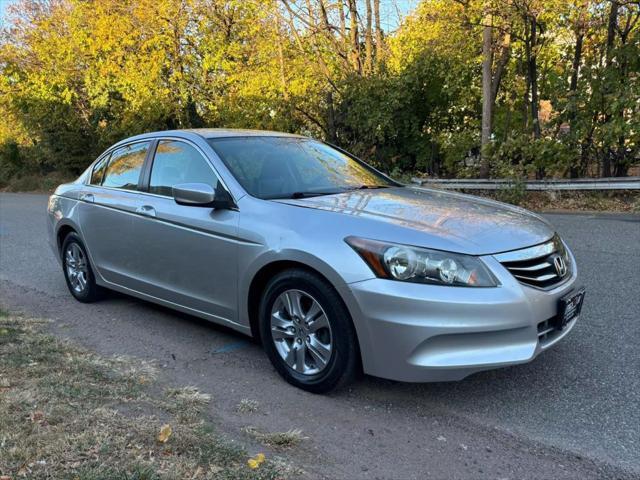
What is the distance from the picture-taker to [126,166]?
205 inches

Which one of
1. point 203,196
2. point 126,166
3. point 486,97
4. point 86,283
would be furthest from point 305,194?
point 486,97

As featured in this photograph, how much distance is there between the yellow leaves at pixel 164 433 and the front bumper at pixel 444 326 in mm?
1117

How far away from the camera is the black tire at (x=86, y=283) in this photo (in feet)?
18.2

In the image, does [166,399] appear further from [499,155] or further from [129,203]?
[499,155]

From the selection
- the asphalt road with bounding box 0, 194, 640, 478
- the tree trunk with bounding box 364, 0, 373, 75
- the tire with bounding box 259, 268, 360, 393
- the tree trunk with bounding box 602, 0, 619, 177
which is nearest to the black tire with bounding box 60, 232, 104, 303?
the asphalt road with bounding box 0, 194, 640, 478

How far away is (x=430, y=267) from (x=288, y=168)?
1.69m

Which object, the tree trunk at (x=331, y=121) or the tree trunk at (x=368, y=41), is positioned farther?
the tree trunk at (x=331, y=121)

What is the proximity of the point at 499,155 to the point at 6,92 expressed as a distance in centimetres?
2157

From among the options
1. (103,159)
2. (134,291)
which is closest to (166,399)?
(134,291)

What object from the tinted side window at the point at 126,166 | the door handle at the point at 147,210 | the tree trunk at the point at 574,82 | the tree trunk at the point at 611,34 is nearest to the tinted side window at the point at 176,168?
the door handle at the point at 147,210

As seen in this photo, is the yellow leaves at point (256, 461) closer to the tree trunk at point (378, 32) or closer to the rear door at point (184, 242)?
the rear door at point (184, 242)

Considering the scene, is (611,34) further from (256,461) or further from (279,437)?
(256,461)

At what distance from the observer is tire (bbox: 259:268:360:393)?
3252 millimetres

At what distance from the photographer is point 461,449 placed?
2.89 meters
